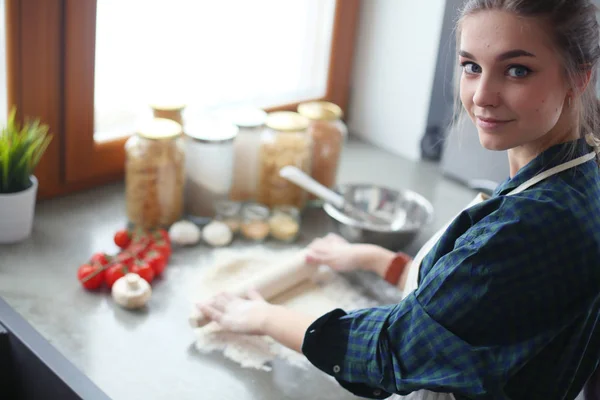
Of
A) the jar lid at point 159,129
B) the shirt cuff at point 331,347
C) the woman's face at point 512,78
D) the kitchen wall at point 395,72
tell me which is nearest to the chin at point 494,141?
the woman's face at point 512,78

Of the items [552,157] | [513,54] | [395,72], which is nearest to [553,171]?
[552,157]

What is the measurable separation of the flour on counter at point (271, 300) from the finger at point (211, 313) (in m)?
0.02

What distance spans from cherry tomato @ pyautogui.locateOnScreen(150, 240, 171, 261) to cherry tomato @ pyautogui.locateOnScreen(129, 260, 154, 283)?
45mm

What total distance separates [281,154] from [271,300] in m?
0.31

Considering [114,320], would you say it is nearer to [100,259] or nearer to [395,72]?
[100,259]

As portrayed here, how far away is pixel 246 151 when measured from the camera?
4.44 feet

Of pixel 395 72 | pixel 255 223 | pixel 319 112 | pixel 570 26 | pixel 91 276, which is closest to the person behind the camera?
pixel 570 26

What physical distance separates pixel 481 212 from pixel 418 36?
3.00 feet

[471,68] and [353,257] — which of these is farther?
[353,257]

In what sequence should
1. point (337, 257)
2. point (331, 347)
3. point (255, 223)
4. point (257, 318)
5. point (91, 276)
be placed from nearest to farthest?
point (331, 347) → point (257, 318) → point (91, 276) → point (337, 257) → point (255, 223)

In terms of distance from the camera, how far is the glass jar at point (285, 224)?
129 centimetres

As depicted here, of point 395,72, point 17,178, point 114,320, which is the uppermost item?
point 395,72

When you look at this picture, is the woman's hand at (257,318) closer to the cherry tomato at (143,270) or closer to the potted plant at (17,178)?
the cherry tomato at (143,270)

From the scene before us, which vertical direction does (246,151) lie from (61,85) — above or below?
below
